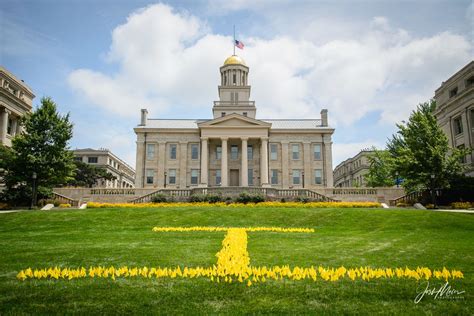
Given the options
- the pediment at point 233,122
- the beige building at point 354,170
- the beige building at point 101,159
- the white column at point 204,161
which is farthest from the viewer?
the beige building at point 354,170

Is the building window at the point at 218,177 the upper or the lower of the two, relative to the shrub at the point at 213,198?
upper

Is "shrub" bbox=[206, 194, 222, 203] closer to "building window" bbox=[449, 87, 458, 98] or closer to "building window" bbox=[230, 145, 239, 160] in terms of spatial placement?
"building window" bbox=[230, 145, 239, 160]

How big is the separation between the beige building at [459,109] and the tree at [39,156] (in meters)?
47.2

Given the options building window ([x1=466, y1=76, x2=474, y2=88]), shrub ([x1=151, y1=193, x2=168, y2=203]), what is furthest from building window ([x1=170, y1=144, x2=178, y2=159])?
building window ([x1=466, y1=76, x2=474, y2=88])

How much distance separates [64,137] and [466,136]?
47863 millimetres

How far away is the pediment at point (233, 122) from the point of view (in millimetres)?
52562

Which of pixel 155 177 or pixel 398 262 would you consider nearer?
pixel 398 262

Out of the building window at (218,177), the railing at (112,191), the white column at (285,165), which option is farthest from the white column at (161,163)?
the white column at (285,165)

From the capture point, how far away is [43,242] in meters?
14.0

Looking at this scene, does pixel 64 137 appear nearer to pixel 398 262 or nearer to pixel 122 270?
pixel 122 270

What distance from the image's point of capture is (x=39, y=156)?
3491 centimetres

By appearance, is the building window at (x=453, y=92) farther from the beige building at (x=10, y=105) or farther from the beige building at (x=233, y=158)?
the beige building at (x=10, y=105)

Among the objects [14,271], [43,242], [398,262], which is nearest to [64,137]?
[43,242]

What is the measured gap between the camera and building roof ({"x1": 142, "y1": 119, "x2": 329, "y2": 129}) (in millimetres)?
57656
